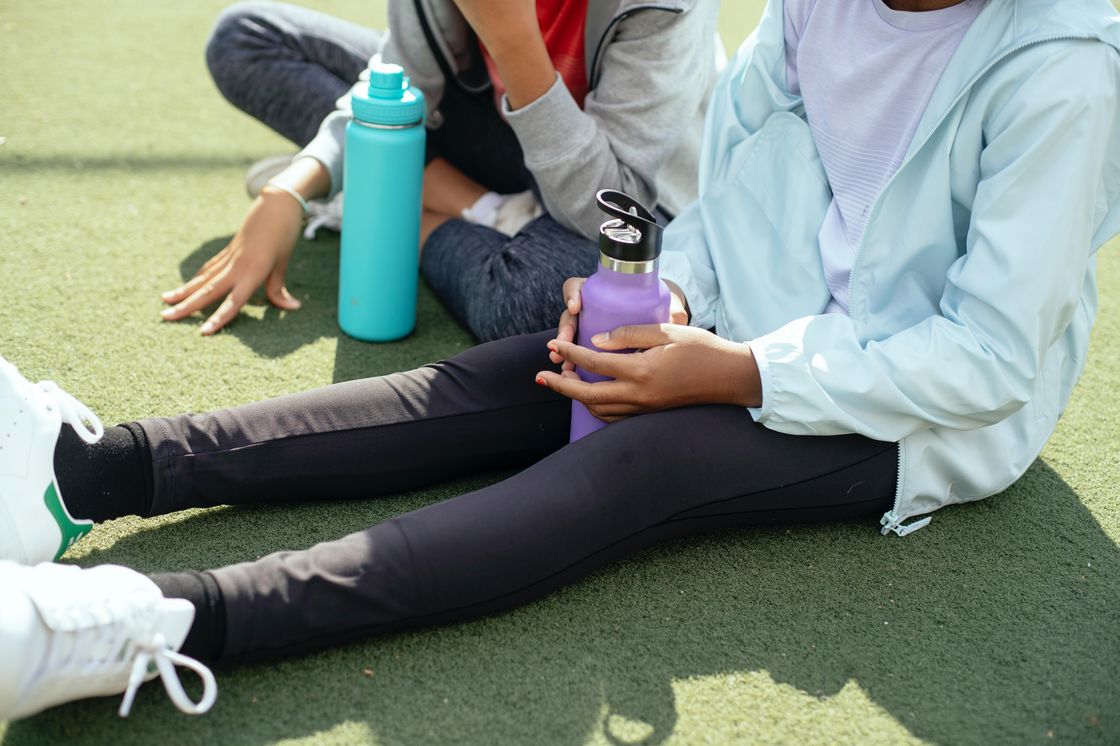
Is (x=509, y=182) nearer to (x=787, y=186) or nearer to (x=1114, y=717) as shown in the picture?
(x=787, y=186)

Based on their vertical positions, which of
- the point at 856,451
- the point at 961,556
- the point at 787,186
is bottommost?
the point at 961,556

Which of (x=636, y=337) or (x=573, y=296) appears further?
(x=573, y=296)

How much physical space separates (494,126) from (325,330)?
1.27 feet

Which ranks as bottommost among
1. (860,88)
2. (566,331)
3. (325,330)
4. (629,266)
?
(325,330)

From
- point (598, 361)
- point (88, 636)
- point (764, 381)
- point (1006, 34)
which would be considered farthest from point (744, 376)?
point (88, 636)

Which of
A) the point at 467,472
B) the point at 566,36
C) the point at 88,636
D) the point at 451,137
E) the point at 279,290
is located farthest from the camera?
the point at 451,137

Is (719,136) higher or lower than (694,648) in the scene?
higher

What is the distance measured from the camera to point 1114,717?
36.4 inches

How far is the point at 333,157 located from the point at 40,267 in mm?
427

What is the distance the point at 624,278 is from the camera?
3.17 feet

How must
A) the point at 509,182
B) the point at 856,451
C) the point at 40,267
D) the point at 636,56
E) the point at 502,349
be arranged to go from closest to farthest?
the point at 856,451 → the point at 502,349 → the point at 636,56 → the point at 40,267 → the point at 509,182

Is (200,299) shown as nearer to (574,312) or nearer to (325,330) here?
(325,330)

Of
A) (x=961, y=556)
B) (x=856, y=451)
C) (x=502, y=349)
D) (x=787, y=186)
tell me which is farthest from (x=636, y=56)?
(x=961, y=556)

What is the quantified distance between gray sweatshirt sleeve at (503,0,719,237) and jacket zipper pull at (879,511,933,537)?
0.52 metres
